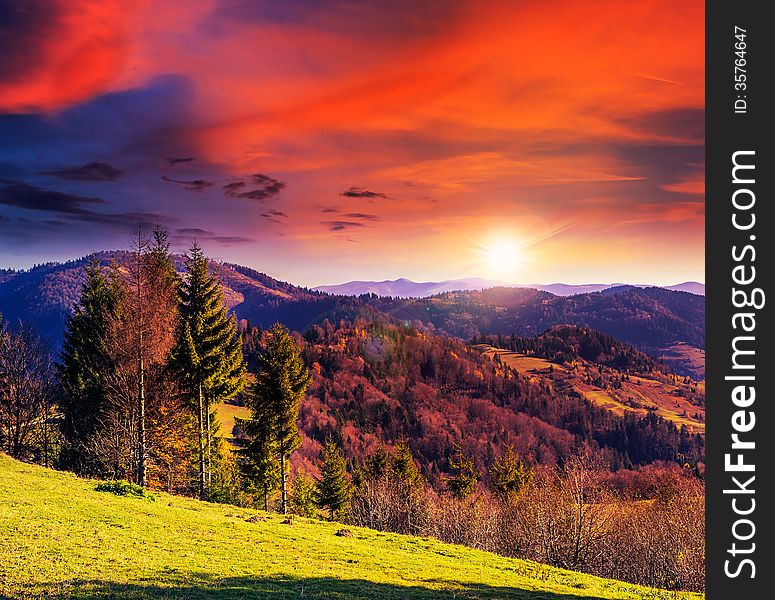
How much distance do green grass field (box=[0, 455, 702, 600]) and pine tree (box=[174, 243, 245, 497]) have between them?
38.5 ft

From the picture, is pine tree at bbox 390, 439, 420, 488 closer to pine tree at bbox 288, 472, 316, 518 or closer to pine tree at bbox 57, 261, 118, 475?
pine tree at bbox 288, 472, 316, 518

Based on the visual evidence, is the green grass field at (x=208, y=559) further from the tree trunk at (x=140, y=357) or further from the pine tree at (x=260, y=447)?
the pine tree at (x=260, y=447)

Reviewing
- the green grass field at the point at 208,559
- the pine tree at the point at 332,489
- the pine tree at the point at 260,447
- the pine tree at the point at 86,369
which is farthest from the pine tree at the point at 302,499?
the green grass field at the point at 208,559

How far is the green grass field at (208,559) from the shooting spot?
42.8ft

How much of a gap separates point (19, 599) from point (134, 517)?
1103cm

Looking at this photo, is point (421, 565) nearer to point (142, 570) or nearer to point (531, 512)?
point (142, 570)

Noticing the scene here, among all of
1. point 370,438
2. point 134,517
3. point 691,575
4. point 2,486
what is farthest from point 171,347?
point 370,438

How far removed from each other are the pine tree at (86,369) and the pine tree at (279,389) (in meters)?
11.8

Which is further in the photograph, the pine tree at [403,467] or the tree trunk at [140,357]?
the pine tree at [403,467]

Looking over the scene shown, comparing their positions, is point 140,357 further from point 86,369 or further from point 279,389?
point 279,389

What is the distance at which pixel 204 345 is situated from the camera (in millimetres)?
39531

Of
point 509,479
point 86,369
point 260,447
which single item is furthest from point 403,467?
point 86,369

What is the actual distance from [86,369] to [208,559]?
2981 cm

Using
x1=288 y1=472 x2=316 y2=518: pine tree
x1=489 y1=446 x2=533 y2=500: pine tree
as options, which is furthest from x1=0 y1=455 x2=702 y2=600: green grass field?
x1=489 y1=446 x2=533 y2=500: pine tree
